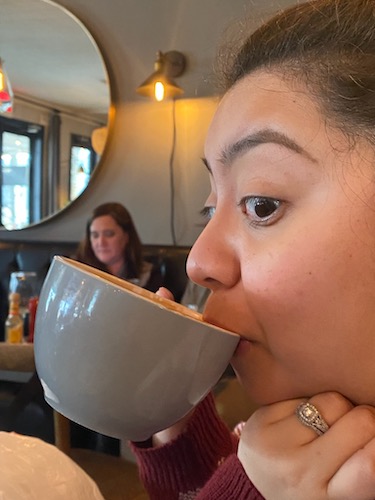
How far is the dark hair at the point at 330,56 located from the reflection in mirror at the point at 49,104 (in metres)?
2.69

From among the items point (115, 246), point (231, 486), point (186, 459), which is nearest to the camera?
point (231, 486)

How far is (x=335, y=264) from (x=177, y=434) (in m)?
0.44

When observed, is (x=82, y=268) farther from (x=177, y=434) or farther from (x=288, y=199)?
(x=177, y=434)

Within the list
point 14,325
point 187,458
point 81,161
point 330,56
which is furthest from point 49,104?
point 330,56

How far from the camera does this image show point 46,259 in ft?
9.84

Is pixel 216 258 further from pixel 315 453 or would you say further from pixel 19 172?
pixel 19 172

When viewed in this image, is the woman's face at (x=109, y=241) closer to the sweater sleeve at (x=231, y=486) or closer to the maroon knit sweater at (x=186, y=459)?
the maroon knit sweater at (x=186, y=459)

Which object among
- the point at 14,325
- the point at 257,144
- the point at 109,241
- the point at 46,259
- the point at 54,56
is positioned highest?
the point at 54,56

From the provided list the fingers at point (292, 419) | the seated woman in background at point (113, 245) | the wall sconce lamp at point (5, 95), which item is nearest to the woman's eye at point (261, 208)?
the fingers at point (292, 419)

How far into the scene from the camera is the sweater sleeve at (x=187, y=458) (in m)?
0.75

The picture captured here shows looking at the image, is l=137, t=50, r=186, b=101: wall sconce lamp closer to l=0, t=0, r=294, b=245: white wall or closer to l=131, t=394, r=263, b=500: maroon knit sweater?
l=0, t=0, r=294, b=245: white wall

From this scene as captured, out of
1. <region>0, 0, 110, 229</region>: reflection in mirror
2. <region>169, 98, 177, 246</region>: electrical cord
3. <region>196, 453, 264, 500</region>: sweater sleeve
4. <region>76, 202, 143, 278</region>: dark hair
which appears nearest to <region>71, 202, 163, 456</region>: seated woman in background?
<region>76, 202, 143, 278</region>: dark hair

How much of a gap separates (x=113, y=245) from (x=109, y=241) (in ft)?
0.09

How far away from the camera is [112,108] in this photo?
3.13 m
